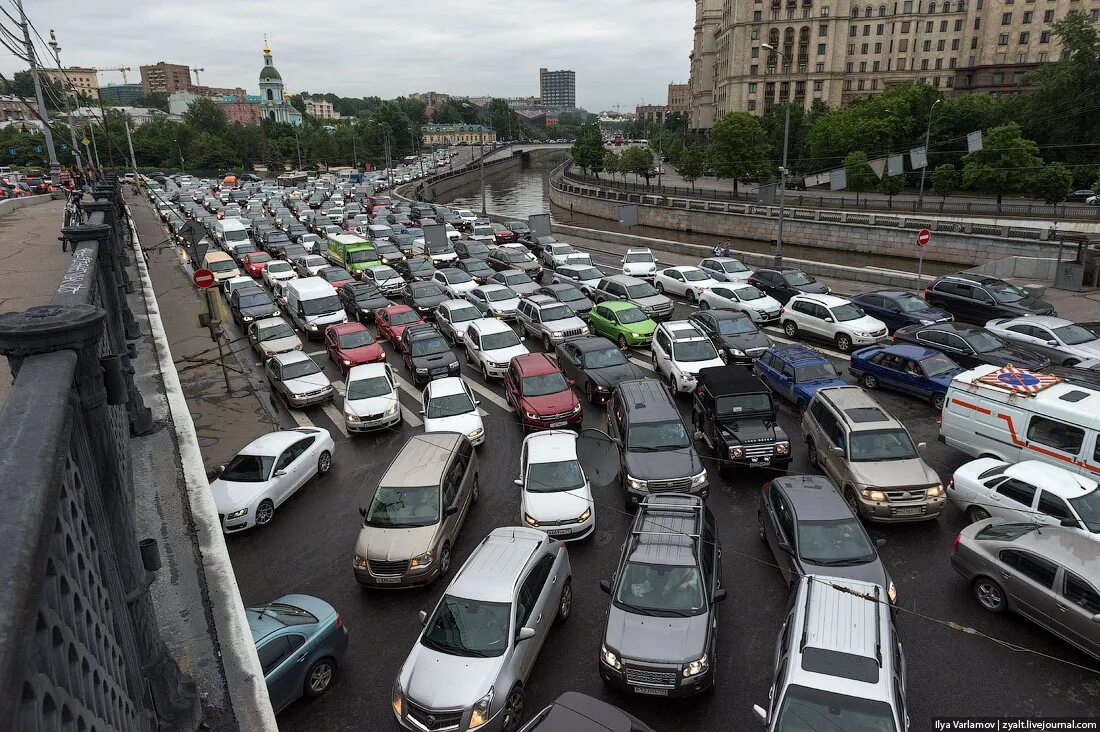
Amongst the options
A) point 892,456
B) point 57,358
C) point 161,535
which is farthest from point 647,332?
point 57,358

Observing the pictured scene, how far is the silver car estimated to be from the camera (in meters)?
7.34

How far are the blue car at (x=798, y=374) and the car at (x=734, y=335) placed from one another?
4.22 ft

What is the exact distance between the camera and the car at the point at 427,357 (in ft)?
62.0

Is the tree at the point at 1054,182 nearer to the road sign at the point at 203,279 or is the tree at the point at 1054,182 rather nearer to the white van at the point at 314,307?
the white van at the point at 314,307

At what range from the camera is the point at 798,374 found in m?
16.0

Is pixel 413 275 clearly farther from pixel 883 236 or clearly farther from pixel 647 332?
pixel 883 236

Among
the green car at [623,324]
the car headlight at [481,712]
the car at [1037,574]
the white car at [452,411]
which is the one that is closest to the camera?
the car headlight at [481,712]

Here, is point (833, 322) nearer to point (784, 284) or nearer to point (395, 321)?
point (784, 284)

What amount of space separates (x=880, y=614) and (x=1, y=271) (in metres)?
17.3

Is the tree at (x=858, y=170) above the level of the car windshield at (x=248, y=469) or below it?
above

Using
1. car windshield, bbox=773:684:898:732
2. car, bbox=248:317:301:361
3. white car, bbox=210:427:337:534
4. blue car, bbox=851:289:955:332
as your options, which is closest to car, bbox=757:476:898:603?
car windshield, bbox=773:684:898:732

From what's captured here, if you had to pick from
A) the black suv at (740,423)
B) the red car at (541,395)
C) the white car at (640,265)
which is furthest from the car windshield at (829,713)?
the white car at (640,265)

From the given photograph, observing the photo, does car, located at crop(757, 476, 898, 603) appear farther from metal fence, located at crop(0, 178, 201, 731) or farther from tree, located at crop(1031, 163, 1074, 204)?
tree, located at crop(1031, 163, 1074, 204)

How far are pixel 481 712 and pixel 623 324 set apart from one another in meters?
15.1
